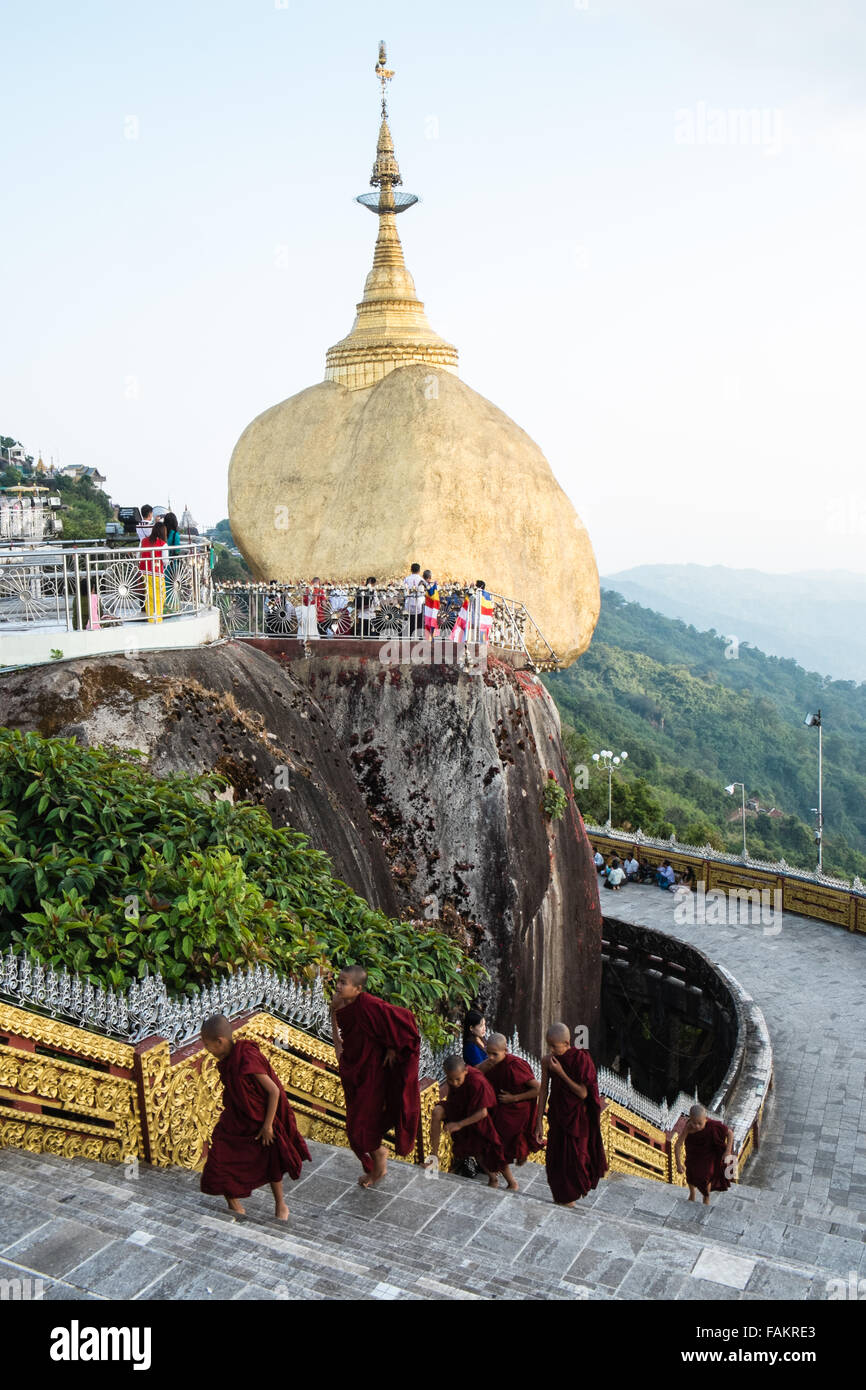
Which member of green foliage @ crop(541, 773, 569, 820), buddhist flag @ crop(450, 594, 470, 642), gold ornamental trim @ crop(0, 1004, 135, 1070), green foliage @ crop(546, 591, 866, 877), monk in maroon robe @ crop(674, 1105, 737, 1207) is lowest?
green foliage @ crop(546, 591, 866, 877)

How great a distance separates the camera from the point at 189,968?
23.7 ft

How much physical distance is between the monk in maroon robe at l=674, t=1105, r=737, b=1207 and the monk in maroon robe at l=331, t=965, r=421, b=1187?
11.5 feet

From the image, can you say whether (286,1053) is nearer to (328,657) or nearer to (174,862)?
(174,862)

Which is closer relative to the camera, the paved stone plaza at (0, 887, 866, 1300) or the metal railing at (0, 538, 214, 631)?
the paved stone plaza at (0, 887, 866, 1300)

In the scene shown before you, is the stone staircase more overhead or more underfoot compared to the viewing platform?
more underfoot

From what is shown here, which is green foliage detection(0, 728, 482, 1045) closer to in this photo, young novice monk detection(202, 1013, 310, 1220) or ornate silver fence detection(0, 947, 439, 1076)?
ornate silver fence detection(0, 947, 439, 1076)

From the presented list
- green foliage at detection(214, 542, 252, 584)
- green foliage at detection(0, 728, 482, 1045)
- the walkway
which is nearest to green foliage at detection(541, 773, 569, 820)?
the walkway

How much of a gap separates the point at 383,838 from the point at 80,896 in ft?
26.3

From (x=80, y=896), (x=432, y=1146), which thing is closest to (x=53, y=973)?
(x=80, y=896)

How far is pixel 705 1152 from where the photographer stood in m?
9.56

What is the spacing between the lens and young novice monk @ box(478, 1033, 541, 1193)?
7848mm

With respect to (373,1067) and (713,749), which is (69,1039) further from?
(713,749)

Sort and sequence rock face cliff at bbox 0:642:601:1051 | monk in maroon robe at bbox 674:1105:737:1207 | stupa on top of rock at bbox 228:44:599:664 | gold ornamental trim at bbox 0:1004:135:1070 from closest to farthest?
gold ornamental trim at bbox 0:1004:135:1070
monk in maroon robe at bbox 674:1105:737:1207
rock face cliff at bbox 0:642:601:1051
stupa on top of rock at bbox 228:44:599:664

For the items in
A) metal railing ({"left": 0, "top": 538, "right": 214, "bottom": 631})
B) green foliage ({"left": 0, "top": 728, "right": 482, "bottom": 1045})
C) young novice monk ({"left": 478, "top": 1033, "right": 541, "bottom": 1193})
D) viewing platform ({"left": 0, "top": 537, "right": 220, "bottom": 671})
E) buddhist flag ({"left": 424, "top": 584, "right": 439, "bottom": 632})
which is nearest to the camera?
green foliage ({"left": 0, "top": 728, "right": 482, "bottom": 1045})
